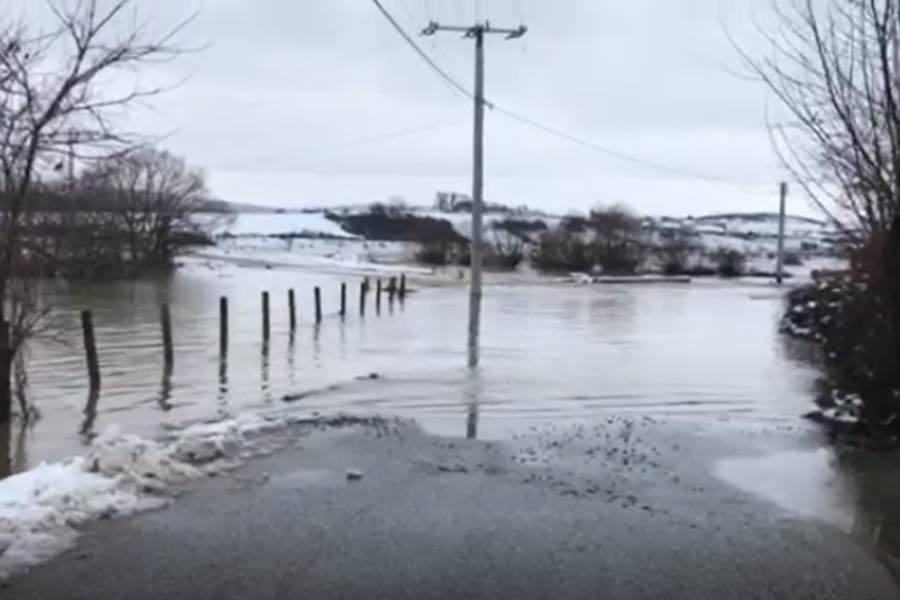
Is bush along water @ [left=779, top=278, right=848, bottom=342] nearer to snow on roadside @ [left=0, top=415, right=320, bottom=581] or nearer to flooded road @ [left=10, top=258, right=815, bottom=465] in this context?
flooded road @ [left=10, top=258, right=815, bottom=465]

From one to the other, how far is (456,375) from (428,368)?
1.41 meters

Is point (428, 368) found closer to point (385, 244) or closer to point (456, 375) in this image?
point (456, 375)

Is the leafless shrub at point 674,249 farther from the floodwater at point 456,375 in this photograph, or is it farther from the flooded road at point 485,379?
the flooded road at point 485,379

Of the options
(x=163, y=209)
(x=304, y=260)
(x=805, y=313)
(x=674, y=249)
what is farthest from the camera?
(x=304, y=260)

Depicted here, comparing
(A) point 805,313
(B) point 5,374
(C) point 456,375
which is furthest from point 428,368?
(A) point 805,313

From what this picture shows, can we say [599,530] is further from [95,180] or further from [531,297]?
[531,297]

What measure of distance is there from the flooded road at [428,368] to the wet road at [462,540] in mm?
2890

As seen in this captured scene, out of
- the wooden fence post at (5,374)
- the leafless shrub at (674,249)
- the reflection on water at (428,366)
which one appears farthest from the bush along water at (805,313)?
the leafless shrub at (674,249)

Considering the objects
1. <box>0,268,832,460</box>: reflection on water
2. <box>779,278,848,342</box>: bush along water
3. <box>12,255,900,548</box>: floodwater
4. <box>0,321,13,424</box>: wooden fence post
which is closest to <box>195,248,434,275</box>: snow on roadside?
<box>0,268,832,460</box>: reflection on water

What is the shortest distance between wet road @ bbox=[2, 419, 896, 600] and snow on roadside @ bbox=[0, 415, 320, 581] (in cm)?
24

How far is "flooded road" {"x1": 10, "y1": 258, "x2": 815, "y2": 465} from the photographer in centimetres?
1492

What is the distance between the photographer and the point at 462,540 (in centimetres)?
741

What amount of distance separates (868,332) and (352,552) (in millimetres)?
7475

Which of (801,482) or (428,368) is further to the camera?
(428,368)
